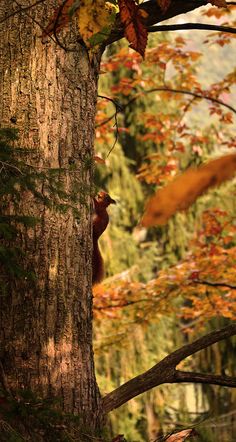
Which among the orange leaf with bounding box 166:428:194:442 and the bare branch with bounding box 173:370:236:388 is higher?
the bare branch with bounding box 173:370:236:388

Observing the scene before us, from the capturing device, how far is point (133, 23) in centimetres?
125

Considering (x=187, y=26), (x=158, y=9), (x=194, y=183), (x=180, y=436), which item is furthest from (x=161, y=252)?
(x=194, y=183)

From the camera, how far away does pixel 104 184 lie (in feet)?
30.7

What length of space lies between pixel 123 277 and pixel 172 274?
116 inches

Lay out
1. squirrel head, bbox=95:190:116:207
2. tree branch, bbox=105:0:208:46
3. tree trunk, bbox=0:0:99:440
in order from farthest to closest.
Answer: squirrel head, bbox=95:190:116:207 → tree branch, bbox=105:0:208:46 → tree trunk, bbox=0:0:99:440

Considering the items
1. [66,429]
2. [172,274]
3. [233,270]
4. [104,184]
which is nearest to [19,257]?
[66,429]

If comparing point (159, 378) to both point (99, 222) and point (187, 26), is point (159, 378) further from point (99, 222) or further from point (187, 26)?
point (187, 26)

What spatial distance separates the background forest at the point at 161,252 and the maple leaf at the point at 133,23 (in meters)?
0.72

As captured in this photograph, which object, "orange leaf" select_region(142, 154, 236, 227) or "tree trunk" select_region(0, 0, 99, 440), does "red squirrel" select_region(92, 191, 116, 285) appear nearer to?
"tree trunk" select_region(0, 0, 99, 440)

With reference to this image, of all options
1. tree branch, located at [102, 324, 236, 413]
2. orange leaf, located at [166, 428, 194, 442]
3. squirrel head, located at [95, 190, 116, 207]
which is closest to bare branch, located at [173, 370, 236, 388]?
tree branch, located at [102, 324, 236, 413]

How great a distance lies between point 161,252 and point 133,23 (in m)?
8.47

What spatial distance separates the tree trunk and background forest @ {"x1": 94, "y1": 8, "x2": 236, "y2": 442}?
0.30 meters

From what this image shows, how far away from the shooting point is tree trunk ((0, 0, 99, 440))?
156cm

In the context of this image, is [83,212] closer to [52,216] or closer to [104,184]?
[52,216]
